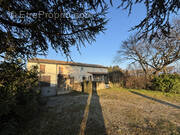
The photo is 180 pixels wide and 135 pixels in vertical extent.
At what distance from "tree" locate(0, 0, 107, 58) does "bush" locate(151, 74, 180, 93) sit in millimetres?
10790

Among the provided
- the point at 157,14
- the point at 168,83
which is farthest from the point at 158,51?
the point at 157,14

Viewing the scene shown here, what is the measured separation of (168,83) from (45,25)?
12.2 meters

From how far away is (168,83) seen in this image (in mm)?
8328

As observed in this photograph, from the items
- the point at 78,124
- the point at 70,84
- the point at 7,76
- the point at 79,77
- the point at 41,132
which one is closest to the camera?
the point at 7,76

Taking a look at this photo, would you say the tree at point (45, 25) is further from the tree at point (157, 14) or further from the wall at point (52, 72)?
the wall at point (52, 72)

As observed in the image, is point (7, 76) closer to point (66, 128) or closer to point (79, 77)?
point (66, 128)

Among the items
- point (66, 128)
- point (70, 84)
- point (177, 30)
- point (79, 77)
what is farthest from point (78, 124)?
point (177, 30)

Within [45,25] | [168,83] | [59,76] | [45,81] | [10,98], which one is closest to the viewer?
[45,25]

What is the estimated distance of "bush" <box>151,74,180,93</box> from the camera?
8.00m

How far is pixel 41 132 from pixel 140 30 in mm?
5067

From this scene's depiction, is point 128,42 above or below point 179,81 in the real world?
above

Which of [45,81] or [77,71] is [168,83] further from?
[45,81]

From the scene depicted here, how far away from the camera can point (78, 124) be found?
321 centimetres

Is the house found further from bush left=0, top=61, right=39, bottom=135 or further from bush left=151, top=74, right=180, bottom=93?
bush left=151, top=74, right=180, bottom=93
